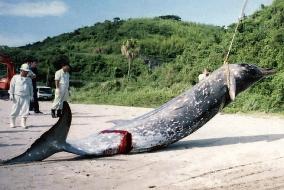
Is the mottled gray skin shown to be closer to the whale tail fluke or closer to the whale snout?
the whale snout

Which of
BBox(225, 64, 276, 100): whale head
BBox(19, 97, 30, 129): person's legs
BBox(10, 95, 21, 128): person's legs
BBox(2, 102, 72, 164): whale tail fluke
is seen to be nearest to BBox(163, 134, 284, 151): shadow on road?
BBox(225, 64, 276, 100): whale head

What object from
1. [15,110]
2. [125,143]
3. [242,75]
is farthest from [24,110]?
[242,75]

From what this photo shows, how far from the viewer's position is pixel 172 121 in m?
10.3

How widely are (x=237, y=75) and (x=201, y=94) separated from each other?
2.84ft

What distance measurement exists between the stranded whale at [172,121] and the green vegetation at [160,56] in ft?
41.9

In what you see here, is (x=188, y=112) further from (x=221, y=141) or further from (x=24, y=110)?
(x=24, y=110)

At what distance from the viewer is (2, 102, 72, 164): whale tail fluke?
8.54 m

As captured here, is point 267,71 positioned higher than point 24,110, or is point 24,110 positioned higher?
point 267,71

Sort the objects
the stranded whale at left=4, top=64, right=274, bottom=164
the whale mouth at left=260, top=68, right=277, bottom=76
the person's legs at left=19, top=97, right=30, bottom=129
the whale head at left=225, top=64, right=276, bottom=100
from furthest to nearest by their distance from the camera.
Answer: the person's legs at left=19, top=97, right=30, bottom=129, the whale mouth at left=260, top=68, right=277, bottom=76, the whale head at left=225, top=64, right=276, bottom=100, the stranded whale at left=4, top=64, right=274, bottom=164

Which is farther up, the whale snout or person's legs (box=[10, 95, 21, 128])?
the whale snout

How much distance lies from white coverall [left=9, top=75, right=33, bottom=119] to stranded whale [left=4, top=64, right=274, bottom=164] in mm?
5349

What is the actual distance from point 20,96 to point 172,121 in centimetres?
612

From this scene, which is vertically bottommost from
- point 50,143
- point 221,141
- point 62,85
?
point 221,141

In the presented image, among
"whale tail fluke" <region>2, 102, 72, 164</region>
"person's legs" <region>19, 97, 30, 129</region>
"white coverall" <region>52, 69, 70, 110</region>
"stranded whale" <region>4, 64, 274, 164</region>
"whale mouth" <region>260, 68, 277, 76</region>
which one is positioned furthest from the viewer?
"white coverall" <region>52, 69, 70, 110</region>
